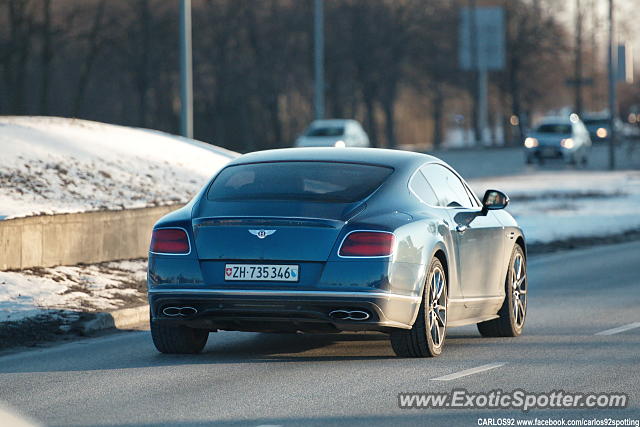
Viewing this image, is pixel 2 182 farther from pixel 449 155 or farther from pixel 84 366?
pixel 449 155

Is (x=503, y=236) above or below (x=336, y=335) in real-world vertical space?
above

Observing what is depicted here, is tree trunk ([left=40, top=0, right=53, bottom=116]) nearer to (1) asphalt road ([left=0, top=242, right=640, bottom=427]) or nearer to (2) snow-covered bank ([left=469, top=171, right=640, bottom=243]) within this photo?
(2) snow-covered bank ([left=469, top=171, right=640, bottom=243])

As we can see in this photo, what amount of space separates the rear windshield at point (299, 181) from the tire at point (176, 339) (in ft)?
3.29

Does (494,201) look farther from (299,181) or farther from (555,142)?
(555,142)

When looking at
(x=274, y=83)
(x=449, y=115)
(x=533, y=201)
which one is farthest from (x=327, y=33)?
(x=449, y=115)

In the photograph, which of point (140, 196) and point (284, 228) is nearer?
point (284, 228)

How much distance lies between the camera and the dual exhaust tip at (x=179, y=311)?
32.0 feet

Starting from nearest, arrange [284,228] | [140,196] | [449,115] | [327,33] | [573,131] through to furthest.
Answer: [284,228] → [140,196] → [573,131] → [327,33] → [449,115]

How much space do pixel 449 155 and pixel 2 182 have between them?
4969cm

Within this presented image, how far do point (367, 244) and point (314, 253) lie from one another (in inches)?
13.6

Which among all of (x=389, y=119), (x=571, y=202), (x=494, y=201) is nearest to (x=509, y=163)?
(x=389, y=119)

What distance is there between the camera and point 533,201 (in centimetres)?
3366

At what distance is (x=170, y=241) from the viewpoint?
988cm

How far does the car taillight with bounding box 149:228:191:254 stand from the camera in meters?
9.80
